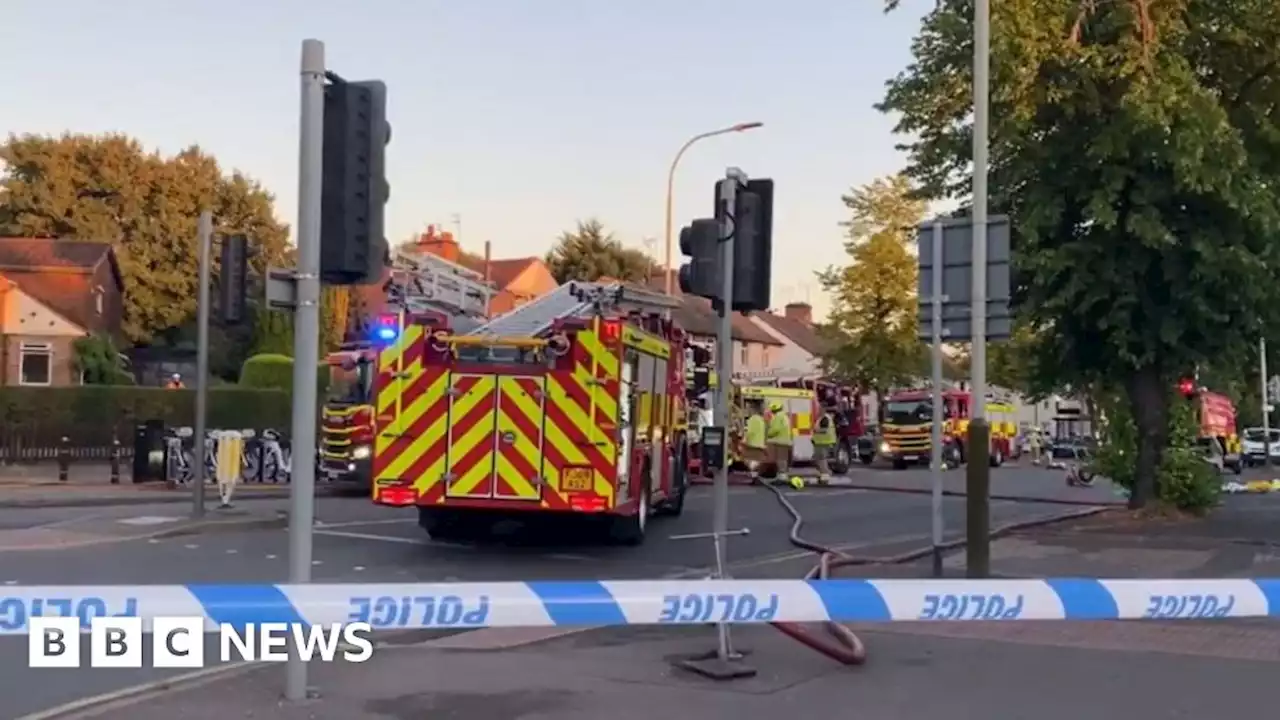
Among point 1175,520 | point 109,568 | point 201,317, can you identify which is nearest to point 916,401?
point 1175,520

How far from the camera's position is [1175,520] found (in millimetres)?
19797

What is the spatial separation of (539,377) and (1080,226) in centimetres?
833

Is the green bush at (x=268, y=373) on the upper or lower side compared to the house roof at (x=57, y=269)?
lower

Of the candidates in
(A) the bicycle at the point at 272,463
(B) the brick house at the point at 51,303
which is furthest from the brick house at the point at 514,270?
(A) the bicycle at the point at 272,463

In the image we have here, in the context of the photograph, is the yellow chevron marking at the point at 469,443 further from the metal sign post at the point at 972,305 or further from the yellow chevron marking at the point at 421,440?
the metal sign post at the point at 972,305

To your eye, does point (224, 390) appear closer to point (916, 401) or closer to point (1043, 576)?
point (916, 401)

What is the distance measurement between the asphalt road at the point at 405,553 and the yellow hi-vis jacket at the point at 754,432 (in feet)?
31.9

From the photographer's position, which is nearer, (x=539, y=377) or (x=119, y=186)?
(x=539, y=377)

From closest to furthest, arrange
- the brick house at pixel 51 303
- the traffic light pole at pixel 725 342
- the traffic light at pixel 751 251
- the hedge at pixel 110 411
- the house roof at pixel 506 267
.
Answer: the traffic light pole at pixel 725 342 < the traffic light at pixel 751 251 < the hedge at pixel 110 411 < the brick house at pixel 51 303 < the house roof at pixel 506 267

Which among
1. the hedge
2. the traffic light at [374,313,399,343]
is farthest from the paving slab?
the hedge

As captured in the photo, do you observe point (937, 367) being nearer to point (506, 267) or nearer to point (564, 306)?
point (564, 306)

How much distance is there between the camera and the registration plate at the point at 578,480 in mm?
14945

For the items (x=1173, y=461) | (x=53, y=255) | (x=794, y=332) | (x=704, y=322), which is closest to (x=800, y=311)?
(x=794, y=332)

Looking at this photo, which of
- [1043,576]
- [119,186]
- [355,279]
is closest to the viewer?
[355,279]
